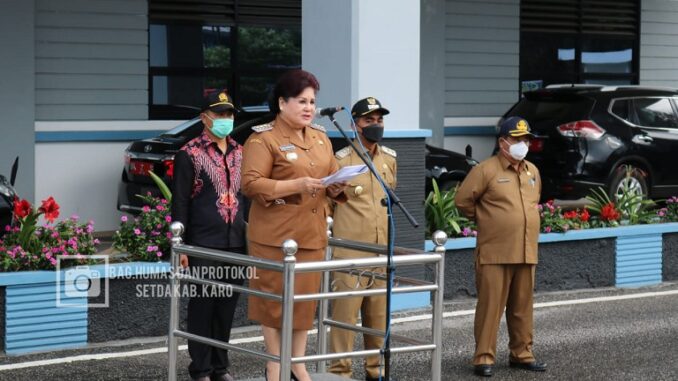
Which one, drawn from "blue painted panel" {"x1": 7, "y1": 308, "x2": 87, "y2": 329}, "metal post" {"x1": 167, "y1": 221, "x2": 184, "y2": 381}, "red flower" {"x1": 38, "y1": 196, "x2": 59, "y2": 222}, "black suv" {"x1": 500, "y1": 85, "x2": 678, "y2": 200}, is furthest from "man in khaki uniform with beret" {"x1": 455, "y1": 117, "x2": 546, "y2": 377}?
"black suv" {"x1": 500, "y1": 85, "x2": 678, "y2": 200}

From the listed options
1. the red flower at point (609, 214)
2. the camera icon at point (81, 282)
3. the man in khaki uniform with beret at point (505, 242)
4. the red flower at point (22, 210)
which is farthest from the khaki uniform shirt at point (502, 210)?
the red flower at point (609, 214)

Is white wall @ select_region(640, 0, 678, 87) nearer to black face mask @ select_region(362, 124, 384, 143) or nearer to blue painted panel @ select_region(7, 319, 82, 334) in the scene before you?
blue painted panel @ select_region(7, 319, 82, 334)

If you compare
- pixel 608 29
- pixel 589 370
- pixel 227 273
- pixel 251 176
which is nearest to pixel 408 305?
pixel 589 370

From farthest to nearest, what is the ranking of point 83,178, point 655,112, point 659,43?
point 659,43, point 655,112, point 83,178

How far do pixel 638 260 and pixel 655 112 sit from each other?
4886 millimetres

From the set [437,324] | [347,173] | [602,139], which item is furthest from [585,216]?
[347,173]

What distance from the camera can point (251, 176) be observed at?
660 centimetres

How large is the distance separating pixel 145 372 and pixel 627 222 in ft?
20.8

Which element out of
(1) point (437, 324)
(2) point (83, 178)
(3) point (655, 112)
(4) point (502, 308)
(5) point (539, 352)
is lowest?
(5) point (539, 352)

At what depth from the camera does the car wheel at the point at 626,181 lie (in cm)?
1606

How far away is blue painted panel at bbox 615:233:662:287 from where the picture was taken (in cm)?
1254

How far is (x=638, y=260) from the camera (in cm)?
1272

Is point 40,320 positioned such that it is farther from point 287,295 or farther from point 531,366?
point 287,295

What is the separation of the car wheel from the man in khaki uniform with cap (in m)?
8.42
